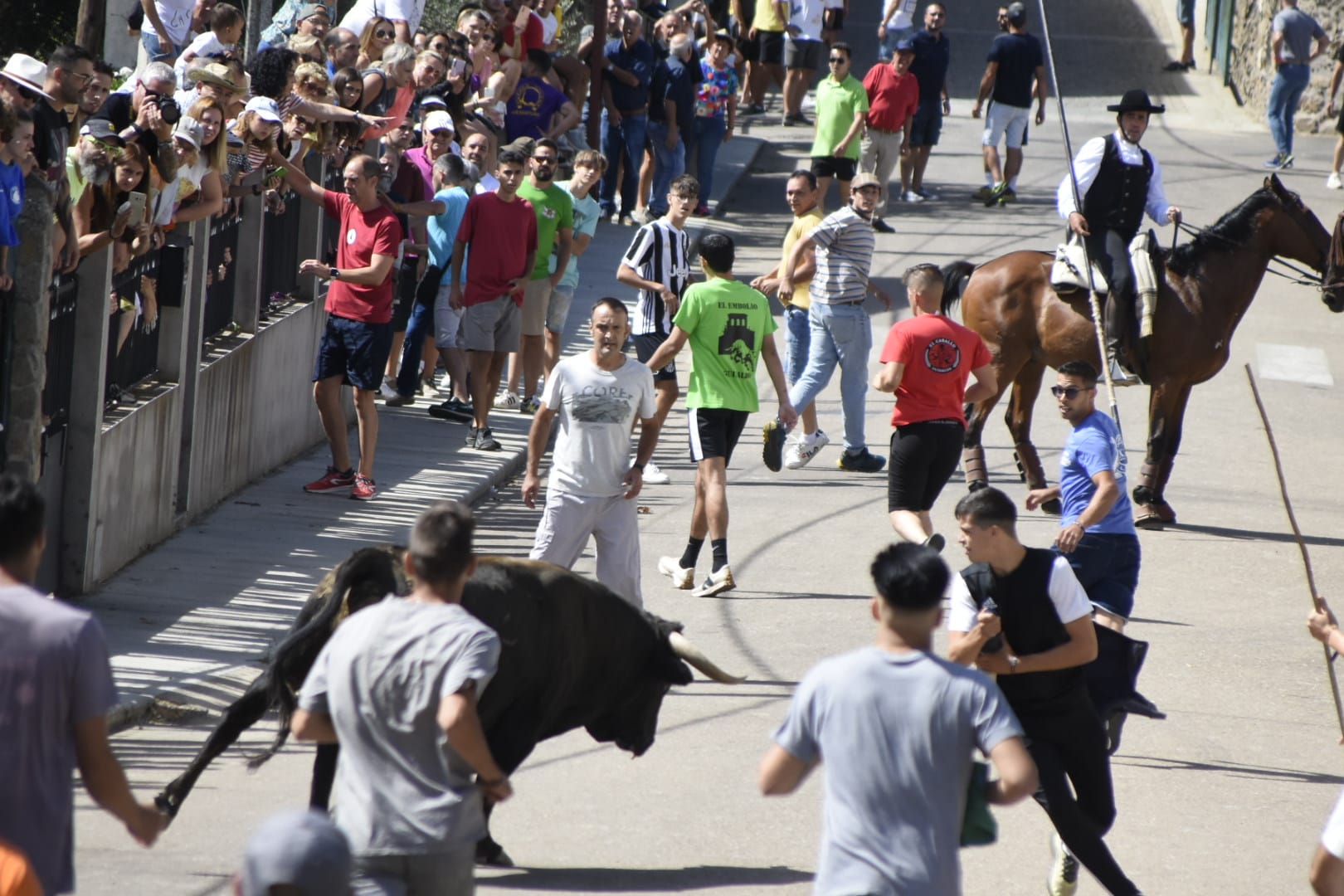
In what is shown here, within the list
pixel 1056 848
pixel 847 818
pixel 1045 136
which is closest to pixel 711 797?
pixel 1056 848

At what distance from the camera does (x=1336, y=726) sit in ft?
30.0

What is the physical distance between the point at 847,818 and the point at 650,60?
1838 cm

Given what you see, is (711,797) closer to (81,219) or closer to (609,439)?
(609,439)

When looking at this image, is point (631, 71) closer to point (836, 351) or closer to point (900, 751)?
point (836, 351)

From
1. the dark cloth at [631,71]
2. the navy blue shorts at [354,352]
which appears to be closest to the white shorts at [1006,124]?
the dark cloth at [631,71]

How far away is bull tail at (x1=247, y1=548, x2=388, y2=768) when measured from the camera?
620 cm

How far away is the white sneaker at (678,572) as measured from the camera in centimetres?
1088

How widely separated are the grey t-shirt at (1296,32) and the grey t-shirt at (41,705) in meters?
24.6

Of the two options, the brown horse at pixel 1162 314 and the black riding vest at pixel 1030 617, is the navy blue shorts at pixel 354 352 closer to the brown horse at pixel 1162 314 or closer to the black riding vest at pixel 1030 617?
the brown horse at pixel 1162 314

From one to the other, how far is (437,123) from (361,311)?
10.0ft

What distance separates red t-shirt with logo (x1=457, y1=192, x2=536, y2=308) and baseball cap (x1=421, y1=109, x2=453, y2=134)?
1.19 meters

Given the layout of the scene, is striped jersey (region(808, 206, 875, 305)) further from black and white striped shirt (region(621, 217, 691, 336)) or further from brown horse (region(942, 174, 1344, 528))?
black and white striped shirt (region(621, 217, 691, 336))

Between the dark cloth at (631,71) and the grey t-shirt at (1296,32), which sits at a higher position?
the grey t-shirt at (1296,32)

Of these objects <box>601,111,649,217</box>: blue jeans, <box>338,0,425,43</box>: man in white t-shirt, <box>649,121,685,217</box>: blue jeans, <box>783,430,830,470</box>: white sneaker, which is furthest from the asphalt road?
<box>601,111,649,217</box>: blue jeans
